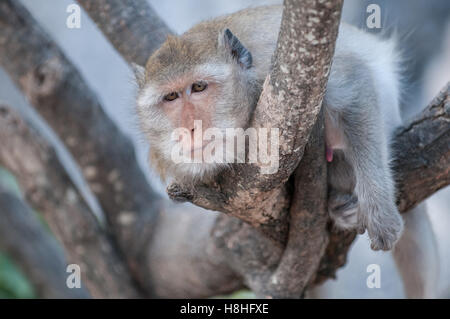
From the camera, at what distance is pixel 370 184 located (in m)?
2.86

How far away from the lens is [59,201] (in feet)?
13.5

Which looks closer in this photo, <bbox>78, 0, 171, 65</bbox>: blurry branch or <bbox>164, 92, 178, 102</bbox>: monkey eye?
<bbox>164, 92, 178, 102</bbox>: monkey eye

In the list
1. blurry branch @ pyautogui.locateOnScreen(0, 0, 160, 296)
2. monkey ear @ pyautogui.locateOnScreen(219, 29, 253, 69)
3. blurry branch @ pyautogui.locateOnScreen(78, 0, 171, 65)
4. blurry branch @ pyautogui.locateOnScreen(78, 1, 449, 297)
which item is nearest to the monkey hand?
blurry branch @ pyautogui.locateOnScreen(78, 1, 449, 297)

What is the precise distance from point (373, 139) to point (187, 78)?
115 centimetres

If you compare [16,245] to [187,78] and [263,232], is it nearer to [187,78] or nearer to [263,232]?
[263,232]

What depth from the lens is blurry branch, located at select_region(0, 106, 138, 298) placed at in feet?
13.5

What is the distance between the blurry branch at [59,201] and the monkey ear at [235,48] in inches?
88.3

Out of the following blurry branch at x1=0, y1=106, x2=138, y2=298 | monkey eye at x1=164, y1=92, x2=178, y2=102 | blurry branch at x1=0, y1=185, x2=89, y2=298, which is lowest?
blurry branch at x1=0, y1=185, x2=89, y2=298

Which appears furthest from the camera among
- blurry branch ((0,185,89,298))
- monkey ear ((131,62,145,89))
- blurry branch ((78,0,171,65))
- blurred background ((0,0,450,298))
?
blurred background ((0,0,450,298))

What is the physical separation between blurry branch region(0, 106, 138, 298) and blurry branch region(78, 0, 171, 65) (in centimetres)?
107

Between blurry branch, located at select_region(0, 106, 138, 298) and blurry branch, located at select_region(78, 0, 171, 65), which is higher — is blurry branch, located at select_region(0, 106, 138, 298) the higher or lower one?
the lower one

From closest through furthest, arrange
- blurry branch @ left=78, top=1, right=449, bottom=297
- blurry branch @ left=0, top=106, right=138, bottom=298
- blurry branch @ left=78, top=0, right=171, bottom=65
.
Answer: blurry branch @ left=78, top=1, right=449, bottom=297, blurry branch @ left=78, top=0, right=171, bottom=65, blurry branch @ left=0, top=106, right=138, bottom=298

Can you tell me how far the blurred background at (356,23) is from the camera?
7.11 m

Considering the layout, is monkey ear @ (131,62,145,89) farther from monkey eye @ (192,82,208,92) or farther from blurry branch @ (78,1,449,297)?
blurry branch @ (78,1,449,297)
